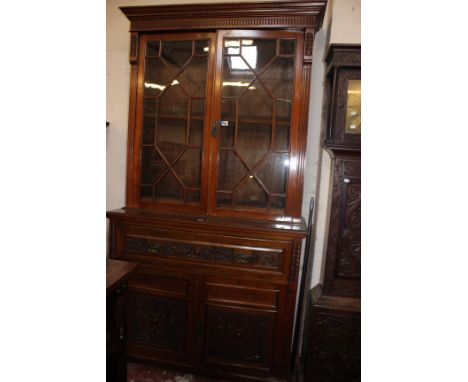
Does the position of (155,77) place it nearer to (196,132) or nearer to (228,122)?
(196,132)

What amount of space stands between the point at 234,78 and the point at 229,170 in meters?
0.52

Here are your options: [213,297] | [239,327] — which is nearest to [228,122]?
[213,297]

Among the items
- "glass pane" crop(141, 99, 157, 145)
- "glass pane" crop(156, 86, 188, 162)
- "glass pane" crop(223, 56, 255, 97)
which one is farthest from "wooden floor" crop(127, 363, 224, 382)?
"glass pane" crop(223, 56, 255, 97)

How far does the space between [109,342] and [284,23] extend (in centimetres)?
160

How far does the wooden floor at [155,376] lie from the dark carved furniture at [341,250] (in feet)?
2.14

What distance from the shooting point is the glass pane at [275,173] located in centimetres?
144

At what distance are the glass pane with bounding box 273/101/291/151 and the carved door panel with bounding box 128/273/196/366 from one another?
3.00 ft

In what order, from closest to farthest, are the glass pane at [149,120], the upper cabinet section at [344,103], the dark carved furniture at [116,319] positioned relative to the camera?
1. the dark carved furniture at [116,319]
2. the upper cabinet section at [344,103]
3. the glass pane at [149,120]

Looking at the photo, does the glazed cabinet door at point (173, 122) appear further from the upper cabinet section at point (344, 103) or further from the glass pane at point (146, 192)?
the upper cabinet section at point (344, 103)

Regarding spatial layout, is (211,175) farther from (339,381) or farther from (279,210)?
(339,381)

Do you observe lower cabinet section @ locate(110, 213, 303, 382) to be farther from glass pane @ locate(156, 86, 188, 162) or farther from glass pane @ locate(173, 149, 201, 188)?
glass pane @ locate(156, 86, 188, 162)

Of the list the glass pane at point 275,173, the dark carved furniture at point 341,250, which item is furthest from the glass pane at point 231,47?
the glass pane at point 275,173
